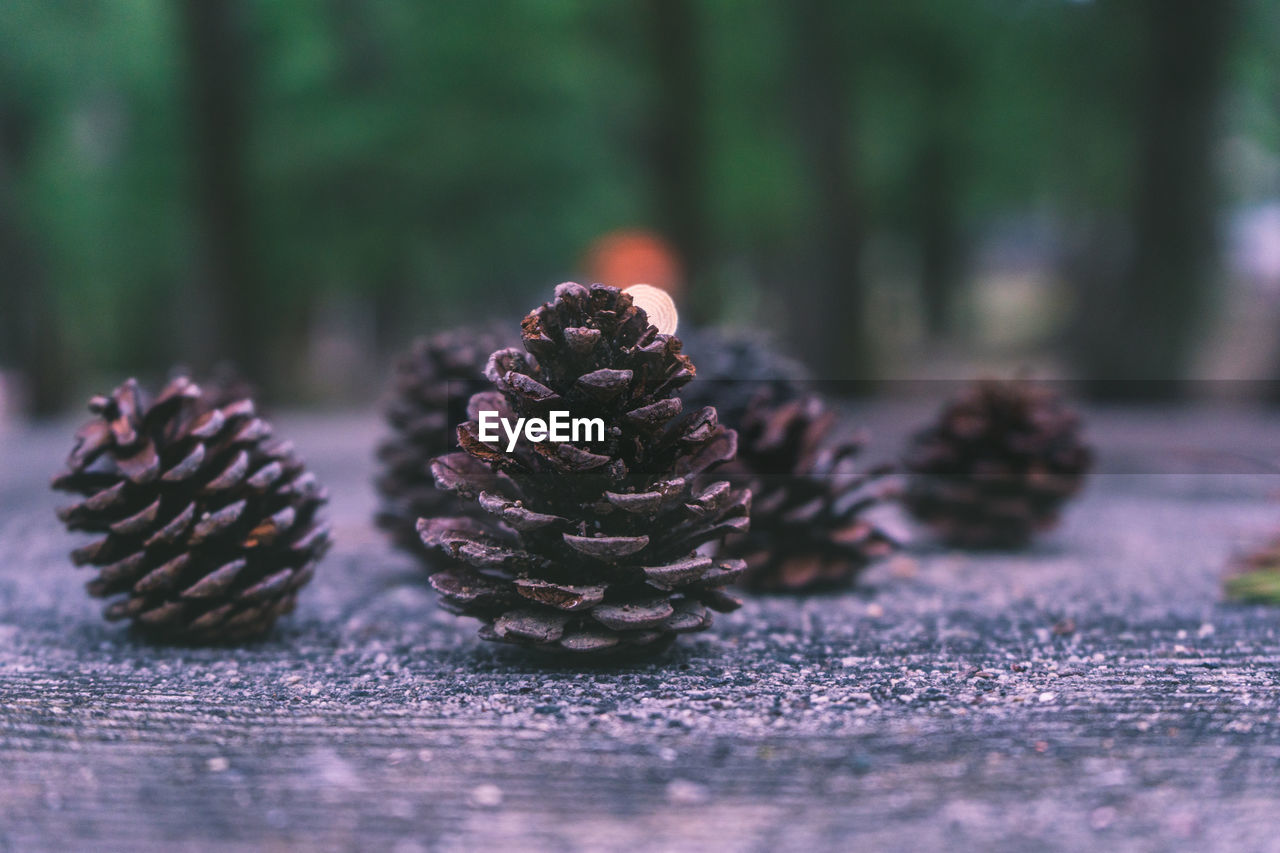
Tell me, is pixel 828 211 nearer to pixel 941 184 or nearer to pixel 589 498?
pixel 941 184

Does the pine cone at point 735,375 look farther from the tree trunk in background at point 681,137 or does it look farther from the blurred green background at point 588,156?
the tree trunk in background at point 681,137

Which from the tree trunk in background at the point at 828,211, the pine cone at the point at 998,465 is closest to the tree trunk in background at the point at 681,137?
the tree trunk in background at the point at 828,211

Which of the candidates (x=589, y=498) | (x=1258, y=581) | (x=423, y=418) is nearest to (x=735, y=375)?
(x=423, y=418)

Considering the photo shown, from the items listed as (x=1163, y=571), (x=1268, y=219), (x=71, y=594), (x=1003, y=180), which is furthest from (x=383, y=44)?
(x=1268, y=219)

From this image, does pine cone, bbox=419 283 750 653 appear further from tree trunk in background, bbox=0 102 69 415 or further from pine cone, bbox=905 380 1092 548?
tree trunk in background, bbox=0 102 69 415

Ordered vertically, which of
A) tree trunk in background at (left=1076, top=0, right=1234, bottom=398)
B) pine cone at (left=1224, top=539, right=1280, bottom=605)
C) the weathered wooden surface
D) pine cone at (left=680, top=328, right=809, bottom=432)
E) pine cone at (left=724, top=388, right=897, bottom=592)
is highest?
tree trunk in background at (left=1076, top=0, right=1234, bottom=398)

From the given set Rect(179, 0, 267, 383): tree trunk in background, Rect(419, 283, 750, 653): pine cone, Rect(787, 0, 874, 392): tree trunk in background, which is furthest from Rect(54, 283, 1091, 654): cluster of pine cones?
Rect(787, 0, 874, 392): tree trunk in background

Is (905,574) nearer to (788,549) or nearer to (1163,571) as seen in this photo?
(788,549)
